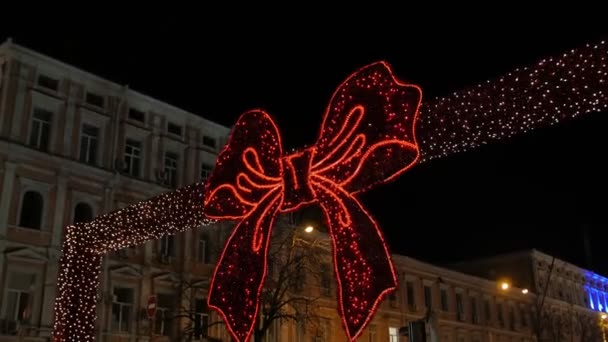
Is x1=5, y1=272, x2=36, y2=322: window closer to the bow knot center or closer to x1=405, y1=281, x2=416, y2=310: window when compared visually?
the bow knot center

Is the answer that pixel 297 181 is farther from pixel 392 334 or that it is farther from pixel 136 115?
pixel 392 334

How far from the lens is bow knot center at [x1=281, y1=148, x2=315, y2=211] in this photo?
9.57 meters

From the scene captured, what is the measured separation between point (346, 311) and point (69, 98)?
73.7 ft

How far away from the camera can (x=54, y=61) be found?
2762 centimetres

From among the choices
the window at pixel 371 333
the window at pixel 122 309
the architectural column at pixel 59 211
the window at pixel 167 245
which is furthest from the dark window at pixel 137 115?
the window at pixel 371 333

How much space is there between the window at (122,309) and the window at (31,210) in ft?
13.7

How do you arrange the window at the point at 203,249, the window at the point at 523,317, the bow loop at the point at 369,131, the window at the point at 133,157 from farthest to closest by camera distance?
the window at the point at 523,317 → the window at the point at 203,249 → the window at the point at 133,157 → the bow loop at the point at 369,131

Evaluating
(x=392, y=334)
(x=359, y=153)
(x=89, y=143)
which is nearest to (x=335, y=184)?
(x=359, y=153)

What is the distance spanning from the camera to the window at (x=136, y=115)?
3069cm

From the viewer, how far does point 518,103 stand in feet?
27.3

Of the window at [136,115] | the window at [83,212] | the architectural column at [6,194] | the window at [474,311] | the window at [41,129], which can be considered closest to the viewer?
the architectural column at [6,194]

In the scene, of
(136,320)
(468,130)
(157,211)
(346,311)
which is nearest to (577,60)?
(468,130)

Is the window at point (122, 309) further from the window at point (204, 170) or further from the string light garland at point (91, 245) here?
the string light garland at point (91, 245)

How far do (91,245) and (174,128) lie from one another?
62.3 ft
